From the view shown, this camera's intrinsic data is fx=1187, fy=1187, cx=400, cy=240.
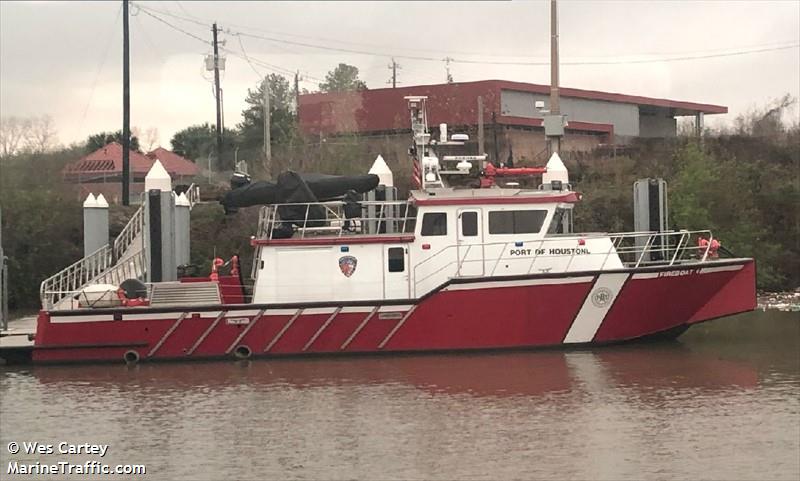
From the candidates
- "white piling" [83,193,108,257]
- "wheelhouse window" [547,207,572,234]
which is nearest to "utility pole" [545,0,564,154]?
"wheelhouse window" [547,207,572,234]

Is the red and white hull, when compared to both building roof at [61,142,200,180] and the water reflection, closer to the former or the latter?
the water reflection

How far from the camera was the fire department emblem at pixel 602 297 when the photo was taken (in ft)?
67.1

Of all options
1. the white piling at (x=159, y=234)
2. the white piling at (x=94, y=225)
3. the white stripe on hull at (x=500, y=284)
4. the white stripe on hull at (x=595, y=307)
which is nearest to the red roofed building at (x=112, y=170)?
the white piling at (x=94, y=225)

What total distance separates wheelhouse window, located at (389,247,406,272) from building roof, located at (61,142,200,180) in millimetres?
28173

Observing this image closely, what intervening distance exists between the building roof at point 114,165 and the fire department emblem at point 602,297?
30234mm

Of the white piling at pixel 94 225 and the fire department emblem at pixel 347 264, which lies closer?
the fire department emblem at pixel 347 264

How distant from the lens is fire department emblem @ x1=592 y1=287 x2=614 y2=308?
2045 cm

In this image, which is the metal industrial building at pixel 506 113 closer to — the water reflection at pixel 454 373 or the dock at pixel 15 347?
the water reflection at pixel 454 373

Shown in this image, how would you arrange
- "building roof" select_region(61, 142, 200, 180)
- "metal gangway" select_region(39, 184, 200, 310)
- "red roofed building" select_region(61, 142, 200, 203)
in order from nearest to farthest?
"metal gangway" select_region(39, 184, 200, 310), "red roofed building" select_region(61, 142, 200, 203), "building roof" select_region(61, 142, 200, 180)

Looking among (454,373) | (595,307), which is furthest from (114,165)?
(454,373)

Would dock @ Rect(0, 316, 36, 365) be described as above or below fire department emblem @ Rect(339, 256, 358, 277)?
below

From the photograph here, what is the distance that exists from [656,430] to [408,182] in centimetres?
2274

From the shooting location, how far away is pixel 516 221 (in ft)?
68.4

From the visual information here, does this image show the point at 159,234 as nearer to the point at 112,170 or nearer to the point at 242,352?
the point at 242,352
